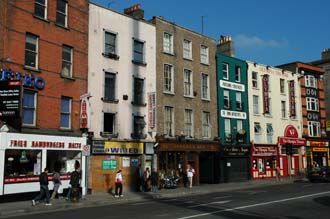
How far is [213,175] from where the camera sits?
37.3 meters

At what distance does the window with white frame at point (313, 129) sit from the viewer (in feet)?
163

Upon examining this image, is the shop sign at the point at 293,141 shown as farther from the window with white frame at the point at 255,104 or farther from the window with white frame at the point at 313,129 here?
the window with white frame at the point at 255,104

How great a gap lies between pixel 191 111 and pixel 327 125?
893 inches

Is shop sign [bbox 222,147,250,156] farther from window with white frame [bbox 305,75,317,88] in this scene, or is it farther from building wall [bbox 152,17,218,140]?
window with white frame [bbox 305,75,317,88]

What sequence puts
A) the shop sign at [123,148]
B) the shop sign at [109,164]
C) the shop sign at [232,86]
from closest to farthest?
the shop sign at [109,164] < the shop sign at [123,148] < the shop sign at [232,86]

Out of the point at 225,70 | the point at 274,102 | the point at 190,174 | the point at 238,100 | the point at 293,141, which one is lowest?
the point at 190,174

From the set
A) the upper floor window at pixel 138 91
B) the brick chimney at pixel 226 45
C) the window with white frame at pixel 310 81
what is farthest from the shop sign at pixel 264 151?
the upper floor window at pixel 138 91

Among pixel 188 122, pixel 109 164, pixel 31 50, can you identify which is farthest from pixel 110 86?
pixel 188 122

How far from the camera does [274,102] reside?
4512cm

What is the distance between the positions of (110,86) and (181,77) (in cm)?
764

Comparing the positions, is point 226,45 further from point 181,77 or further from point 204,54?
point 181,77

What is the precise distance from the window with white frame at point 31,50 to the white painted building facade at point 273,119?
934 inches

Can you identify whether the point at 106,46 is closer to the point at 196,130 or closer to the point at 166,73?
the point at 166,73

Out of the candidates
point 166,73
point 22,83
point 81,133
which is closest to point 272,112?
point 166,73
